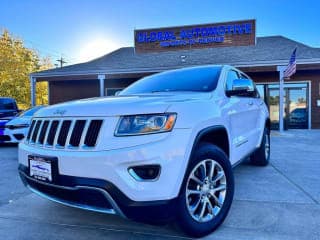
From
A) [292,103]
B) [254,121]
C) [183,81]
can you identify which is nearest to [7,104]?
[183,81]

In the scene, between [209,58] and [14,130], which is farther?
[209,58]

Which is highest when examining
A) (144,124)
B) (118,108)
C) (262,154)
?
(118,108)

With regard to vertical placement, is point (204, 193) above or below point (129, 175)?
below

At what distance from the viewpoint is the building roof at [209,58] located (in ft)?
39.5

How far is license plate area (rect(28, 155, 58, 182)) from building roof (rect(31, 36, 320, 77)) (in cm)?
1058

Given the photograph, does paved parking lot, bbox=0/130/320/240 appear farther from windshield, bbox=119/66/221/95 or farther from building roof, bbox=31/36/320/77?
building roof, bbox=31/36/320/77

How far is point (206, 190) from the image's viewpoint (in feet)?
8.62

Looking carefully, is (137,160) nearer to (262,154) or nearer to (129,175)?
(129,175)

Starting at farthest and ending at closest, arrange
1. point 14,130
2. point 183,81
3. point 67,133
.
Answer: point 14,130
point 183,81
point 67,133

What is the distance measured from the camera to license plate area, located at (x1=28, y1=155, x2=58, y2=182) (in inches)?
91.1

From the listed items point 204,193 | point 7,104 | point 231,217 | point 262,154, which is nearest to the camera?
point 204,193

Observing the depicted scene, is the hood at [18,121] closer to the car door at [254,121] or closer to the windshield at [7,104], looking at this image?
the windshield at [7,104]

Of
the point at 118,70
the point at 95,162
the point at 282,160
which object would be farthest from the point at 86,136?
the point at 118,70

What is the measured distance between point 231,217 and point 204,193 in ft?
1.88
